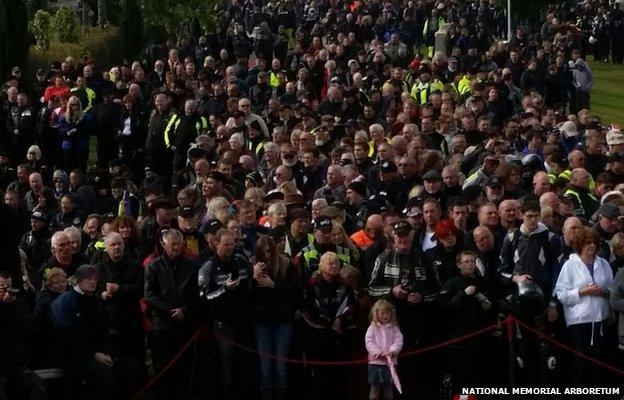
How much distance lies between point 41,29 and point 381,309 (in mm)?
25628

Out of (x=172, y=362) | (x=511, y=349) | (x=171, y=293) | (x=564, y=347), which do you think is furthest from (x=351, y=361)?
(x=564, y=347)

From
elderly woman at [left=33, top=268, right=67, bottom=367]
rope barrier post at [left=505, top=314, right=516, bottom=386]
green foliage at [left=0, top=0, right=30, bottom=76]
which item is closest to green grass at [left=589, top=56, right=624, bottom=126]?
green foliage at [left=0, top=0, right=30, bottom=76]

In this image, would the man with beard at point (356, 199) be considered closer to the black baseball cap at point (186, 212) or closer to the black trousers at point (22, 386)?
the black baseball cap at point (186, 212)

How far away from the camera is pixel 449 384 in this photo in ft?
48.8

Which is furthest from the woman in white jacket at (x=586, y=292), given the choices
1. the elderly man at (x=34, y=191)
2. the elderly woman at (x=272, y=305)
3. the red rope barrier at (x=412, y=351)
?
the elderly man at (x=34, y=191)

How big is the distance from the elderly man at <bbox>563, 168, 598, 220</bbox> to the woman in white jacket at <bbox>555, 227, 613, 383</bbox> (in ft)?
7.93

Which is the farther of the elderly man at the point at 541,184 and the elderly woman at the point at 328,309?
the elderly man at the point at 541,184

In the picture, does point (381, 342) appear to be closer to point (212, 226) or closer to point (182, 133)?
point (212, 226)

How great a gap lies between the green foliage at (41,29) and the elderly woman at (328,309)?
2392cm

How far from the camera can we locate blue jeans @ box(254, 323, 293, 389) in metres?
14.8

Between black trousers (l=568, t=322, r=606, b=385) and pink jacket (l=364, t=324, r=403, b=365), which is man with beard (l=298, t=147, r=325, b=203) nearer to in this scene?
pink jacket (l=364, t=324, r=403, b=365)

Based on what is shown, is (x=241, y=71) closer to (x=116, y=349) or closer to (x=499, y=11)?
(x=116, y=349)

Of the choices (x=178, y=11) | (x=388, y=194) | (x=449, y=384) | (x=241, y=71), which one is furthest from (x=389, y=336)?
(x=178, y=11)

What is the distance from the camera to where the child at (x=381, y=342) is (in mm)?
14250
